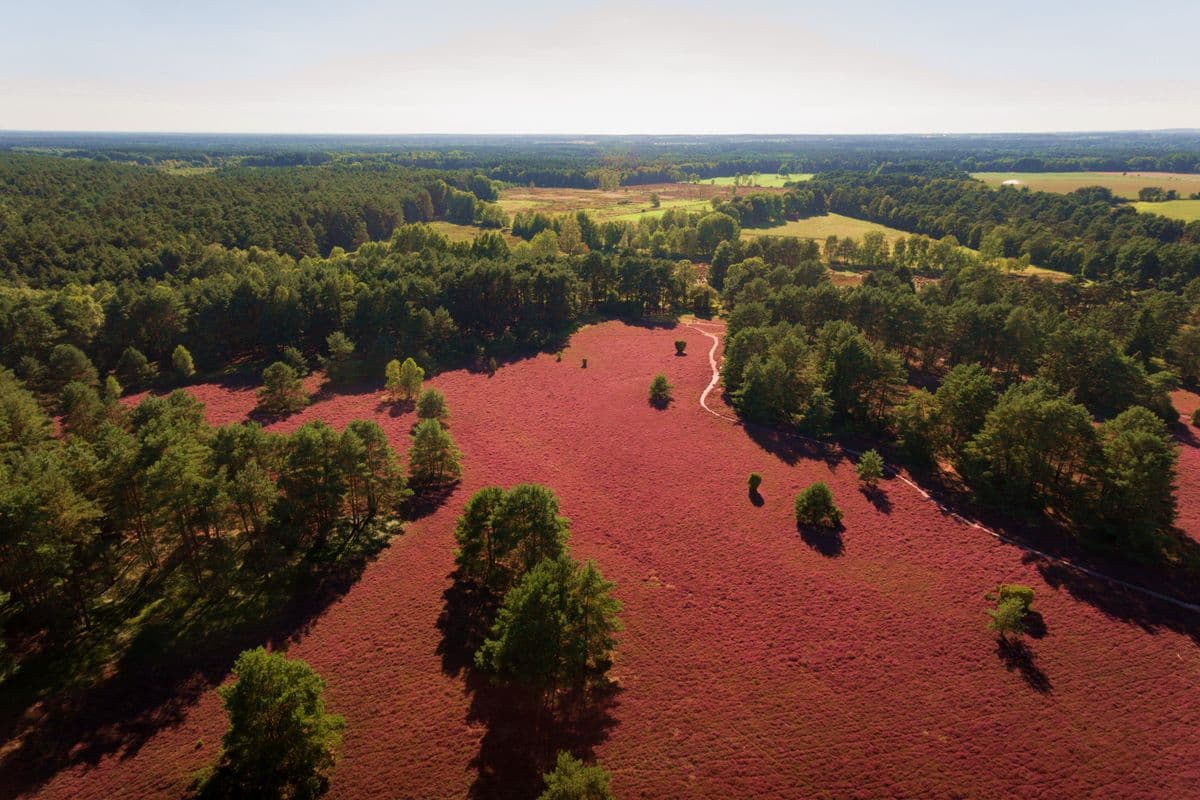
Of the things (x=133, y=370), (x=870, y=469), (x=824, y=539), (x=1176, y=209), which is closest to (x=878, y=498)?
(x=870, y=469)

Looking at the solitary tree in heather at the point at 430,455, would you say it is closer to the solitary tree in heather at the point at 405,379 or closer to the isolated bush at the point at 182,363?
the solitary tree in heather at the point at 405,379

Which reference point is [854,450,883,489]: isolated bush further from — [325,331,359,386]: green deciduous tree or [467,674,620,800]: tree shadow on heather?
[325,331,359,386]: green deciduous tree

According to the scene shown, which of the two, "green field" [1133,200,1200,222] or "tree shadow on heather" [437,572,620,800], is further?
"green field" [1133,200,1200,222]

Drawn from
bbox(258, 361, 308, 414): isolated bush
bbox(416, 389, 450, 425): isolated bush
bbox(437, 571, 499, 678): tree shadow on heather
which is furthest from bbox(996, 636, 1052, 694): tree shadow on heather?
bbox(258, 361, 308, 414): isolated bush

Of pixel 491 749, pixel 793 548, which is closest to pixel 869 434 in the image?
pixel 793 548

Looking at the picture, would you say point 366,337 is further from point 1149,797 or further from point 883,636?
point 1149,797

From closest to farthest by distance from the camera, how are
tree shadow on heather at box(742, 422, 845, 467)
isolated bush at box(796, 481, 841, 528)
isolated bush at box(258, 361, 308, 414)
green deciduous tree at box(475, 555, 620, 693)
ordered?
green deciduous tree at box(475, 555, 620, 693) → isolated bush at box(796, 481, 841, 528) → tree shadow on heather at box(742, 422, 845, 467) → isolated bush at box(258, 361, 308, 414)

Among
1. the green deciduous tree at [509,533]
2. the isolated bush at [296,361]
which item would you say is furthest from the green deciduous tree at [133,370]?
the green deciduous tree at [509,533]

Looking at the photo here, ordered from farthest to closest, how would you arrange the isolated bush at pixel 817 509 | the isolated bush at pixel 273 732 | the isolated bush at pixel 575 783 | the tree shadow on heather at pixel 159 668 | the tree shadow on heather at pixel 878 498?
the tree shadow on heather at pixel 878 498 → the isolated bush at pixel 817 509 → the tree shadow on heather at pixel 159 668 → the isolated bush at pixel 273 732 → the isolated bush at pixel 575 783
